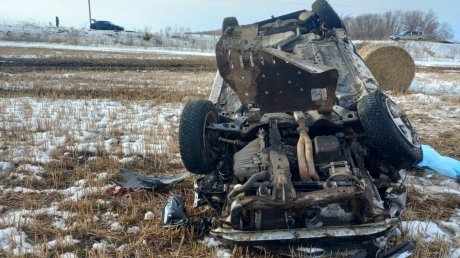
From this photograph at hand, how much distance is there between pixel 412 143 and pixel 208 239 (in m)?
1.92

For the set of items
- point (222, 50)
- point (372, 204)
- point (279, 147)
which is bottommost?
point (372, 204)

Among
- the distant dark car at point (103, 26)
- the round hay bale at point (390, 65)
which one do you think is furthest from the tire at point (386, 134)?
the distant dark car at point (103, 26)

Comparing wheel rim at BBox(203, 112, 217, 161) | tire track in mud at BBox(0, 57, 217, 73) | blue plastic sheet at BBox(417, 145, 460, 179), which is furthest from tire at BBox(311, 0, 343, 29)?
tire track in mud at BBox(0, 57, 217, 73)

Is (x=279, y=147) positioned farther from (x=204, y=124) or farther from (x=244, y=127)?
(x=204, y=124)

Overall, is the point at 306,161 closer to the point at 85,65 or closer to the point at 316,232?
the point at 316,232

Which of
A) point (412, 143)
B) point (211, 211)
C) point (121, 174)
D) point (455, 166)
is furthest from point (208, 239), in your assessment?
point (455, 166)

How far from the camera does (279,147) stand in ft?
11.1

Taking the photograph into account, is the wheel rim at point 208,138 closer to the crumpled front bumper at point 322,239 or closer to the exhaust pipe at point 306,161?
the exhaust pipe at point 306,161

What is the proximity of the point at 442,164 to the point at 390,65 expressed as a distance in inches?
225

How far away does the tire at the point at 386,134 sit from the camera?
339 centimetres

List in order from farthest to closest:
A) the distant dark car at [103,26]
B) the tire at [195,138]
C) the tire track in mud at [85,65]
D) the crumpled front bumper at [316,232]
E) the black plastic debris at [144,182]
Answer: the distant dark car at [103,26] < the tire track in mud at [85,65] < the black plastic debris at [144,182] < the tire at [195,138] < the crumpled front bumper at [316,232]

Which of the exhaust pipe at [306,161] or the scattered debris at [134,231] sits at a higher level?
the exhaust pipe at [306,161]

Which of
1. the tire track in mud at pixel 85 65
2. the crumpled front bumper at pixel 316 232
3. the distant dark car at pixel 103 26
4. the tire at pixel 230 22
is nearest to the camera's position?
the crumpled front bumper at pixel 316 232

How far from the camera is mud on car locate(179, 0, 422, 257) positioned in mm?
2816
